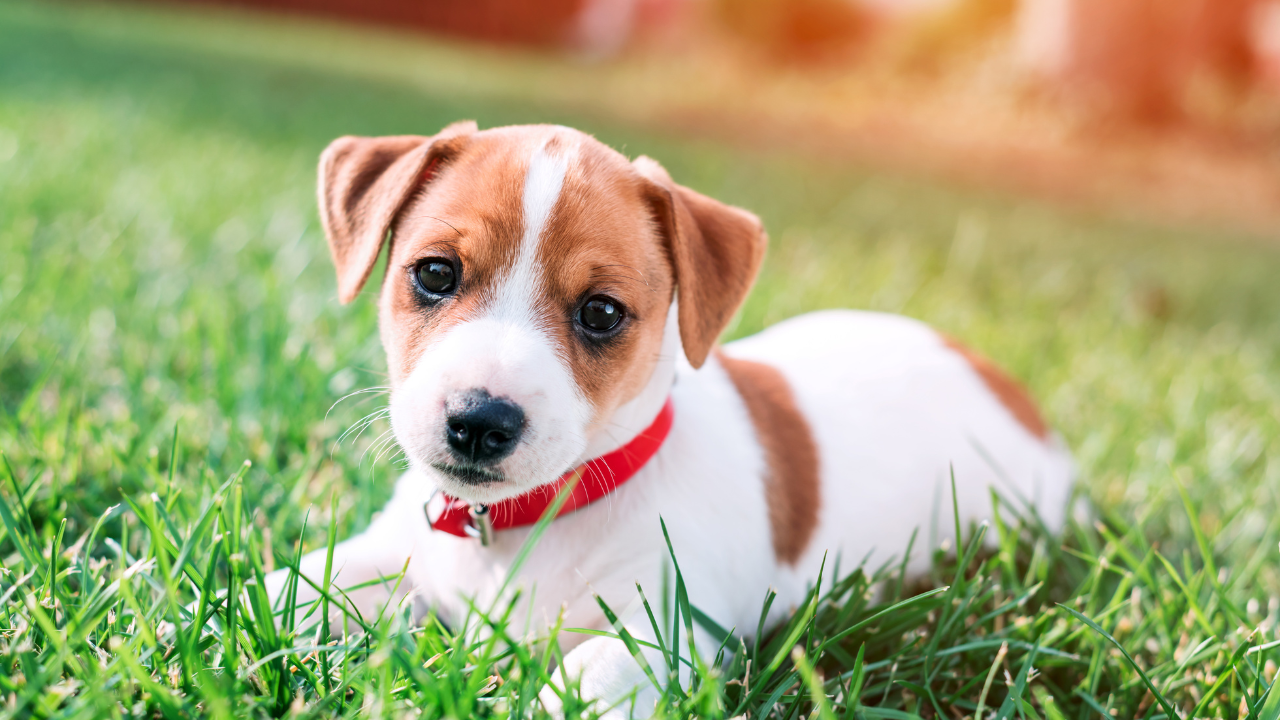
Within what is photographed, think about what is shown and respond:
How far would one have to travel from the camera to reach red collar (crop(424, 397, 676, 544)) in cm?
249

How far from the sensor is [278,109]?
34.8ft

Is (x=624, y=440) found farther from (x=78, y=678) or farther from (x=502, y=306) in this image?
(x=78, y=678)

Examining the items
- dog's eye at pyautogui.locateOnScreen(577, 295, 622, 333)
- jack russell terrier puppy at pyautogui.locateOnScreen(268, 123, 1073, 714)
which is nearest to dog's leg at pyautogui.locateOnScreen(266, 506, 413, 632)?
jack russell terrier puppy at pyautogui.locateOnScreen(268, 123, 1073, 714)

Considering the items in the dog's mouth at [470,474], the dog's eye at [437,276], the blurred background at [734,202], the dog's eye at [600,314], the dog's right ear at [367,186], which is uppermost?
the dog's right ear at [367,186]

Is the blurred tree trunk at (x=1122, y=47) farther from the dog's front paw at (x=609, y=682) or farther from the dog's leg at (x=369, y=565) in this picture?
the dog's front paw at (x=609, y=682)

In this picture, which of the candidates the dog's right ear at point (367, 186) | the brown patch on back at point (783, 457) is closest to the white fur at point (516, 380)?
the dog's right ear at point (367, 186)

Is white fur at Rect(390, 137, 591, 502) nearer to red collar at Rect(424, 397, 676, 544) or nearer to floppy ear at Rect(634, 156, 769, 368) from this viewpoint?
red collar at Rect(424, 397, 676, 544)

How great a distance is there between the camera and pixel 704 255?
8.59ft

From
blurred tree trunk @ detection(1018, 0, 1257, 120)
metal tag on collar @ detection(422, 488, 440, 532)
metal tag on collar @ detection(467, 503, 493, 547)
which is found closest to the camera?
metal tag on collar @ detection(467, 503, 493, 547)

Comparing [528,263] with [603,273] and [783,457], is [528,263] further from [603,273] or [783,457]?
[783,457]

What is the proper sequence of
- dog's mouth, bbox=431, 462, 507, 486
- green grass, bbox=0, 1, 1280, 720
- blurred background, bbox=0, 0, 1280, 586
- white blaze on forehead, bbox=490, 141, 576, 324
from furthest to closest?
1. blurred background, bbox=0, 0, 1280, 586
2. white blaze on forehead, bbox=490, 141, 576, 324
3. dog's mouth, bbox=431, 462, 507, 486
4. green grass, bbox=0, 1, 1280, 720

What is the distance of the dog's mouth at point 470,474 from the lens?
219cm

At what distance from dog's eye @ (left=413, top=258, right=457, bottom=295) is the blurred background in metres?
0.50

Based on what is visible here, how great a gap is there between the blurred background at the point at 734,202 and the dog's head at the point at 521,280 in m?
0.54
